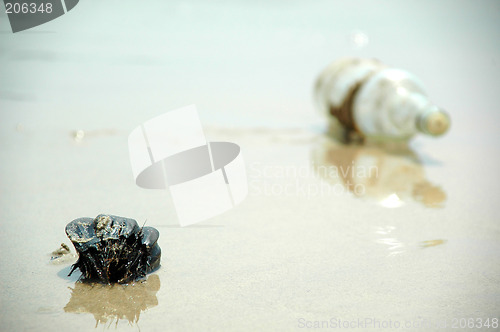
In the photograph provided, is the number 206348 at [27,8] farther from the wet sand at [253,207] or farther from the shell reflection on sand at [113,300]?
the shell reflection on sand at [113,300]

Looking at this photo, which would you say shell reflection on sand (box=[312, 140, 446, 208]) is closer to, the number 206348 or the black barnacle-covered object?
the black barnacle-covered object

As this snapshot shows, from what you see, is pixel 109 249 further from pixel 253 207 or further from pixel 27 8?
pixel 27 8

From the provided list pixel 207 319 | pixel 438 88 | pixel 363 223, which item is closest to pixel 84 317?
pixel 207 319

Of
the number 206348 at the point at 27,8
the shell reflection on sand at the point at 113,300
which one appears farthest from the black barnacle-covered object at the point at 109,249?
the number 206348 at the point at 27,8

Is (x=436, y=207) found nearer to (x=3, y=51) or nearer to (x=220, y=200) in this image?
(x=220, y=200)

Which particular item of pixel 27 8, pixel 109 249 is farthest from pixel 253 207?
pixel 27 8
